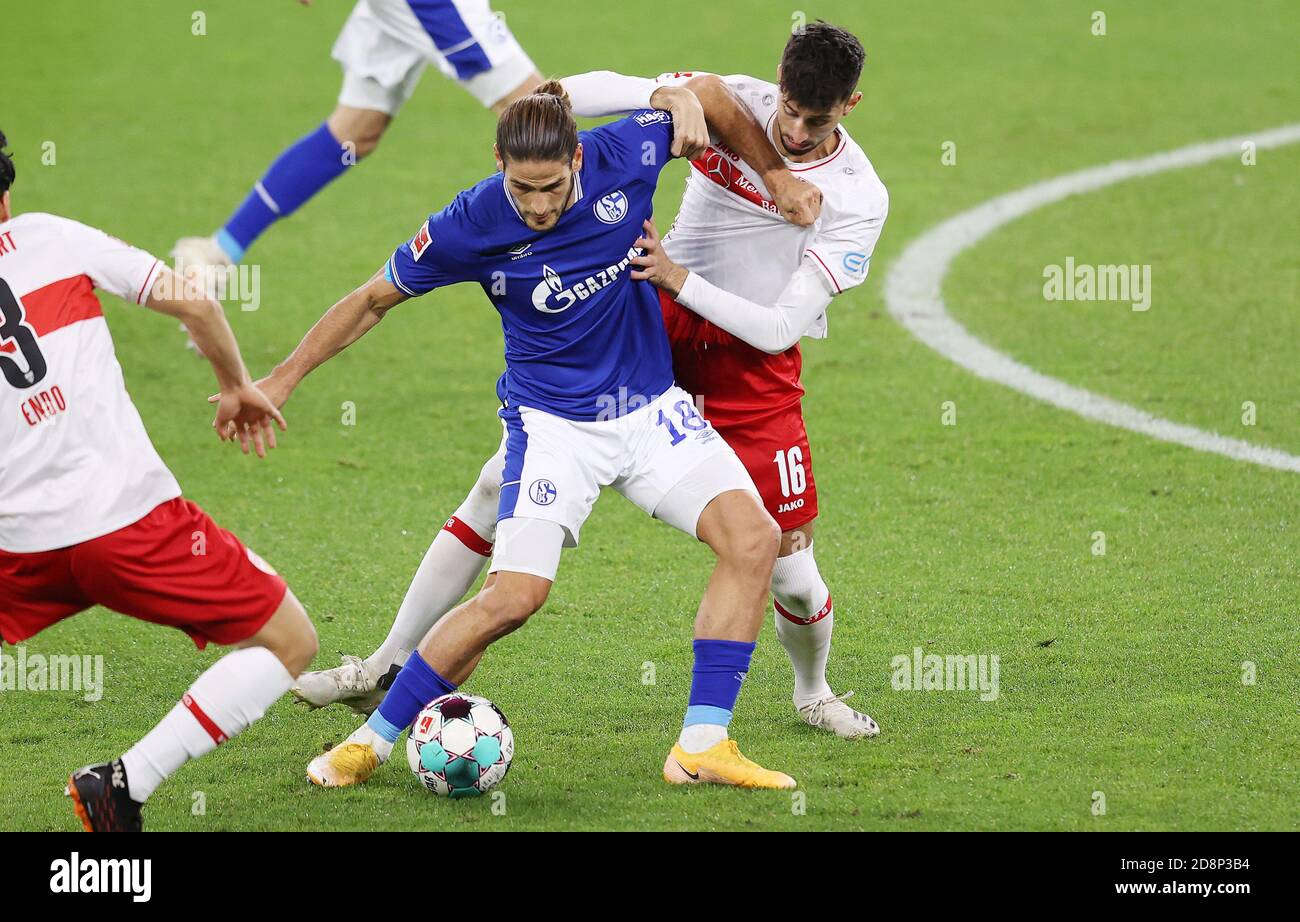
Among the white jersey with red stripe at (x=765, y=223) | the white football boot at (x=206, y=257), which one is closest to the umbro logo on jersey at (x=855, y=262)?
the white jersey with red stripe at (x=765, y=223)

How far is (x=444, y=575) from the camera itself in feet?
17.9

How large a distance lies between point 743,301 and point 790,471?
0.57 meters

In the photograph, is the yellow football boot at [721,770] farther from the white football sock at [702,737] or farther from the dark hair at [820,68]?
the dark hair at [820,68]

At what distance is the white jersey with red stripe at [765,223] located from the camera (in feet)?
17.3

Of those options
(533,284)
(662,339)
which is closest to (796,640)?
(662,339)

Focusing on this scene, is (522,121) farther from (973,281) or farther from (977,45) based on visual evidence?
(977,45)

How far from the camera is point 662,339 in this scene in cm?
528

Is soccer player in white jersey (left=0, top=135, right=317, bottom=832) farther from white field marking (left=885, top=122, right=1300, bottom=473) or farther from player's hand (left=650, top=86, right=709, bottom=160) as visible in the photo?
white field marking (left=885, top=122, right=1300, bottom=473)

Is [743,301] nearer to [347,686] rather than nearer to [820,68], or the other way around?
[820,68]

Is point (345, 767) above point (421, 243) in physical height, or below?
below

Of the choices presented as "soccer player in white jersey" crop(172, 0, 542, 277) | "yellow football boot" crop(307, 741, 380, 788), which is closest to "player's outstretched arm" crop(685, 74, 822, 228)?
"yellow football boot" crop(307, 741, 380, 788)

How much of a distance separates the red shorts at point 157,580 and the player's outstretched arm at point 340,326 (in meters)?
0.57

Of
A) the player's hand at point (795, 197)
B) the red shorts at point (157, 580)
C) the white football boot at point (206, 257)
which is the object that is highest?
the white football boot at point (206, 257)

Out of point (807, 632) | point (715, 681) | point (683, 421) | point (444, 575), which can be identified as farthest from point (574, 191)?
point (807, 632)
